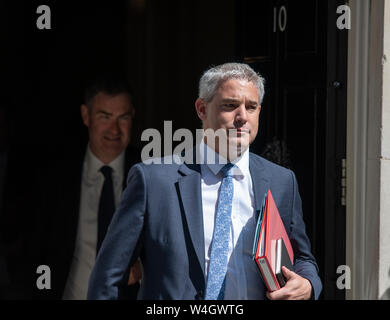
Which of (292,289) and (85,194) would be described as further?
(85,194)

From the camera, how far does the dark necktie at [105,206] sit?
170 inches

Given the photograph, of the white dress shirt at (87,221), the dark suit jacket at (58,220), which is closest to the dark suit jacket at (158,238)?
the dark suit jacket at (58,220)

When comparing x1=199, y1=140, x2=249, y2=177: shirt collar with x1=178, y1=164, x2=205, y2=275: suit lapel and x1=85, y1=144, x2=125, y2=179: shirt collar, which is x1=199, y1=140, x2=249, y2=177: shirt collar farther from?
x1=85, y1=144, x2=125, y2=179: shirt collar

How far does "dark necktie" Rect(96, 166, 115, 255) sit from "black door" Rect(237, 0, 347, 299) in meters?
0.99

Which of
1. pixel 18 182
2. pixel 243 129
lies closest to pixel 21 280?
pixel 18 182

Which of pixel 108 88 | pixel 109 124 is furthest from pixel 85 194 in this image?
pixel 108 88

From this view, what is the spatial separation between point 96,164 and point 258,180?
Result: 1811mm

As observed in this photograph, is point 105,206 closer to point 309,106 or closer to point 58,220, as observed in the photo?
point 58,220

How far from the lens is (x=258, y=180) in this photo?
121 inches

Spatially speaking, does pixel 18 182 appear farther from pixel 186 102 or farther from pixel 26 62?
pixel 186 102

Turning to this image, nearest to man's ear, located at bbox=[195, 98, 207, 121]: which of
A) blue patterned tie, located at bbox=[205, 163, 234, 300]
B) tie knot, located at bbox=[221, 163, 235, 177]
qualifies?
tie knot, located at bbox=[221, 163, 235, 177]

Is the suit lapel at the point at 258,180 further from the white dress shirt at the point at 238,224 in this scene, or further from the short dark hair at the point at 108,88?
the short dark hair at the point at 108,88

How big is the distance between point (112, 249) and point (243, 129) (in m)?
0.75

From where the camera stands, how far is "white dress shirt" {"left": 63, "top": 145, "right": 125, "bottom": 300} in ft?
14.4
